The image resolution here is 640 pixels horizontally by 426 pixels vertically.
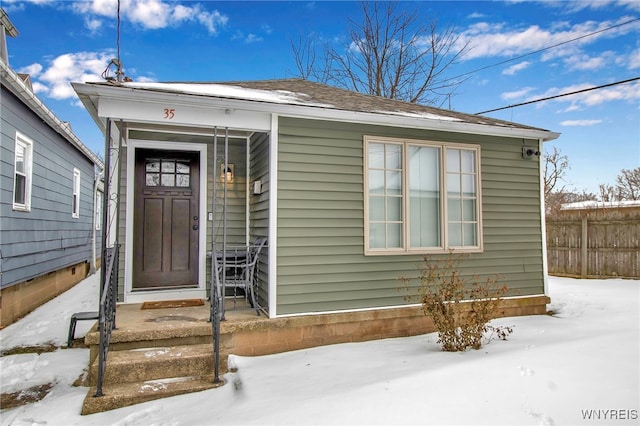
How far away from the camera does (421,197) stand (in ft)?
16.4

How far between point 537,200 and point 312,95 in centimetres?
366

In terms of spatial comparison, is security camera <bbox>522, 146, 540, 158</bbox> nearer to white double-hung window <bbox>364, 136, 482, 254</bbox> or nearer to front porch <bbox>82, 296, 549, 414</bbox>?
white double-hung window <bbox>364, 136, 482, 254</bbox>

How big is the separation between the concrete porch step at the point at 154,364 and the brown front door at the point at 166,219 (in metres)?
1.78

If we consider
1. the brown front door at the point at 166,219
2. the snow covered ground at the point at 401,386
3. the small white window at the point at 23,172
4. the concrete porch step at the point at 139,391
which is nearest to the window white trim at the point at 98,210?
the small white window at the point at 23,172

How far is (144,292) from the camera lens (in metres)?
4.98

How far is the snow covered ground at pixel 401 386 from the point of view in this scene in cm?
252

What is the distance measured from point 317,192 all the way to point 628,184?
87.9ft

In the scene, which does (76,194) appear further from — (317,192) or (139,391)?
(139,391)

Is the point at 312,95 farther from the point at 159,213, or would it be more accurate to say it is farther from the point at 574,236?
the point at 574,236

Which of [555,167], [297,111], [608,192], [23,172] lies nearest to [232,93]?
[297,111]

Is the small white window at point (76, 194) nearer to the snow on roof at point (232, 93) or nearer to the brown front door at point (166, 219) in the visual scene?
the brown front door at point (166, 219)

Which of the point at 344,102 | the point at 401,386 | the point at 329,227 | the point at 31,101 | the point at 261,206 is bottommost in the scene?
→ the point at 401,386

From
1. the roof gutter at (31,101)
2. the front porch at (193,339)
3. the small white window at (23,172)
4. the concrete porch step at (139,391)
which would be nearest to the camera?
the concrete porch step at (139,391)

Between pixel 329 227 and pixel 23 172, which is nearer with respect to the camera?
pixel 329 227
